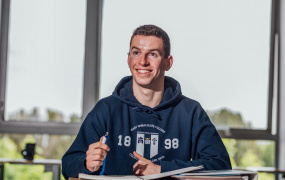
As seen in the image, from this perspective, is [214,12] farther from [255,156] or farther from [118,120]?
[118,120]

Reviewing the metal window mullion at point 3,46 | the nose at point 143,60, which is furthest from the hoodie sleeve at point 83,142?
the metal window mullion at point 3,46

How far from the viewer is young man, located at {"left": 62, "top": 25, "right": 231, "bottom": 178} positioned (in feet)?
5.95

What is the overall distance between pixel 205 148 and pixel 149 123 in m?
0.27

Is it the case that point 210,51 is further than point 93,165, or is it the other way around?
point 210,51

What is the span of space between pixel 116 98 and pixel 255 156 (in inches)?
61.5

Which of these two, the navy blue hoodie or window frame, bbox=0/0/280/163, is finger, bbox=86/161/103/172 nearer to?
the navy blue hoodie

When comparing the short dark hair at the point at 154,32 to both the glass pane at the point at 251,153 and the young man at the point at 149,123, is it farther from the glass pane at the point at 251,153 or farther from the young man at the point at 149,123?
the glass pane at the point at 251,153

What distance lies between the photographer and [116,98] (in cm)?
195

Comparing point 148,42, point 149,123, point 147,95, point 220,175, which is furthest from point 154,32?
point 220,175

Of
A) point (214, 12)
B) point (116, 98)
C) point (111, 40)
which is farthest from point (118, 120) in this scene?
point (214, 12)

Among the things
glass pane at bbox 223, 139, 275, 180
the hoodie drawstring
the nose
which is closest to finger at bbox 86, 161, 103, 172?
the hoodie drawstring

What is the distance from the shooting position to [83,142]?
174 cm

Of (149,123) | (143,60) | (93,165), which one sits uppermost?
(143,60)

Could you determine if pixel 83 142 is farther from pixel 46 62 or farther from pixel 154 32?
pixel 46 62
